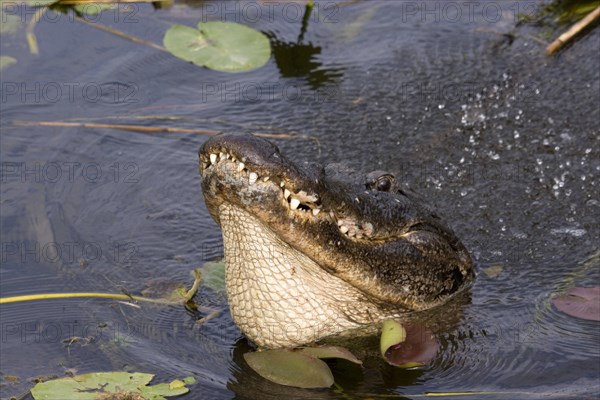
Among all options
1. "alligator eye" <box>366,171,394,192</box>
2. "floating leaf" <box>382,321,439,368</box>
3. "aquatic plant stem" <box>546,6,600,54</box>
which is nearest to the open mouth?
"alligator eye" <box>366,171,394,192</box>

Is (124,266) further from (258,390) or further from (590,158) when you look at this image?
(590,158)

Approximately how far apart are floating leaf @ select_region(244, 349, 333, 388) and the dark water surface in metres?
0.06

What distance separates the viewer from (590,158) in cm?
605

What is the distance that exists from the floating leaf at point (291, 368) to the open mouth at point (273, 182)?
616 mm

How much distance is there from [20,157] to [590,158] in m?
3.49

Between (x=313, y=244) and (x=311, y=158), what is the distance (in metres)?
2.37

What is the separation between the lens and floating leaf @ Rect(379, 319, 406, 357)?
411cm

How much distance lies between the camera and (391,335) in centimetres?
414

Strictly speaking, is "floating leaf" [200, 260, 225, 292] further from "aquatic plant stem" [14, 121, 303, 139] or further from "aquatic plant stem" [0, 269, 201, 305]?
"aquatic plant stem" [14, 121, 303, 139]

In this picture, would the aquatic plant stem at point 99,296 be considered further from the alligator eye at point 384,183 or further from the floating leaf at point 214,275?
the alligator eye at point 384,183

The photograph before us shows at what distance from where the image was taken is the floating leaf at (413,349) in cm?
429

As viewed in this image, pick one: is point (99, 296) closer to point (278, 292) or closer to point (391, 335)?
point (278, 292)

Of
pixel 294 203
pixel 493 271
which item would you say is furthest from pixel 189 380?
pixel 493 271
